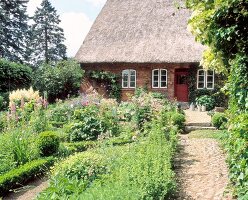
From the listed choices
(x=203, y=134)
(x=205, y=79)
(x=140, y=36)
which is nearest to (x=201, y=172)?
(x=203, y=134)

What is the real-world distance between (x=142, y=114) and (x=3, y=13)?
2472 centimetres

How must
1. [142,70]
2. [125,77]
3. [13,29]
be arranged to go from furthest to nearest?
[13,29]
[125,77]
[142,70]

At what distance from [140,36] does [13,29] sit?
14.9 meters

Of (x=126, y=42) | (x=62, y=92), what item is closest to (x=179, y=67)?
(x=126, y=42)

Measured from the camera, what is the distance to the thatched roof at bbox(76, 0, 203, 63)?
24.8 m

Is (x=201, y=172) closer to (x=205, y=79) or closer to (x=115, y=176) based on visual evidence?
(x=115, y=176)

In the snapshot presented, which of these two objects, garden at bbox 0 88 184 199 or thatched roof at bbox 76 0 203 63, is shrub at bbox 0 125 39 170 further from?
thatched roof at bbox 76 0 203 63

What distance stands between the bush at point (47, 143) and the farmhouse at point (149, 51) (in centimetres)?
1477

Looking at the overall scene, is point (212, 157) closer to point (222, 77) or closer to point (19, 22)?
point (222, 77)

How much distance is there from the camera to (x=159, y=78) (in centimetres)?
2578

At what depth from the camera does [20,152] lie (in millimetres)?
9906

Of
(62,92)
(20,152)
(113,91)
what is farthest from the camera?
(62,92)

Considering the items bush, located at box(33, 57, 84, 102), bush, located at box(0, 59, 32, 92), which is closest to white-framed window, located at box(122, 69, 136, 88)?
bush, located at box(33, 57, 84, 102)

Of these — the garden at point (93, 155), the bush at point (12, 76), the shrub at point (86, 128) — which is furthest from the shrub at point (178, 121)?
the bush at point (12, 76)
